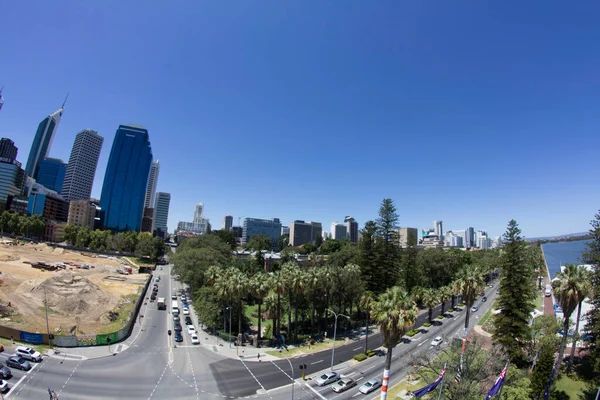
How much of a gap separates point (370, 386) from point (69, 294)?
58.6m

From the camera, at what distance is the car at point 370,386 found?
33312 millimetres

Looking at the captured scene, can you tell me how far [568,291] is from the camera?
3622cm

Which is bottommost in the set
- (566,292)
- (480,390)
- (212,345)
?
(212,345)

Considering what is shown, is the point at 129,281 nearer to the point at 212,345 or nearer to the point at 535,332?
the point at 212,345

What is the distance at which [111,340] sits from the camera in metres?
44.8

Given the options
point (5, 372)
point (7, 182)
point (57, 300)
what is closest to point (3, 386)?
point (5, 372)

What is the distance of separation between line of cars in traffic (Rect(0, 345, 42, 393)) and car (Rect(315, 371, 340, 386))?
103 feet

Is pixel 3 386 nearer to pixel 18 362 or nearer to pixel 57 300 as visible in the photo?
pixel 18 362

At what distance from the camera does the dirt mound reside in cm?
5512

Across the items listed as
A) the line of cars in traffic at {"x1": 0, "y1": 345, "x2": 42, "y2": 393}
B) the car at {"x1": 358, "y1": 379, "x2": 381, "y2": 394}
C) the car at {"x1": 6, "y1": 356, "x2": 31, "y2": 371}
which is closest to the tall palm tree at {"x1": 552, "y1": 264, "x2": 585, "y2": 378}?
the car at {"x1": 358, "y1": 379, "x2": 381, "y2": 394}

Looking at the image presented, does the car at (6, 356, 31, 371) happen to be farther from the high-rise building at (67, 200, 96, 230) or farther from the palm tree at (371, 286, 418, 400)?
the high-rise building at (67, 200, 96, 230)

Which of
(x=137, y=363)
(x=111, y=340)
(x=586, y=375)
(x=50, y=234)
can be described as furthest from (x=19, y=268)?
(x=586, y=375)

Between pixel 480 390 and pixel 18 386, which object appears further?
pixel 18 386

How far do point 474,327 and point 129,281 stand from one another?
324ft
